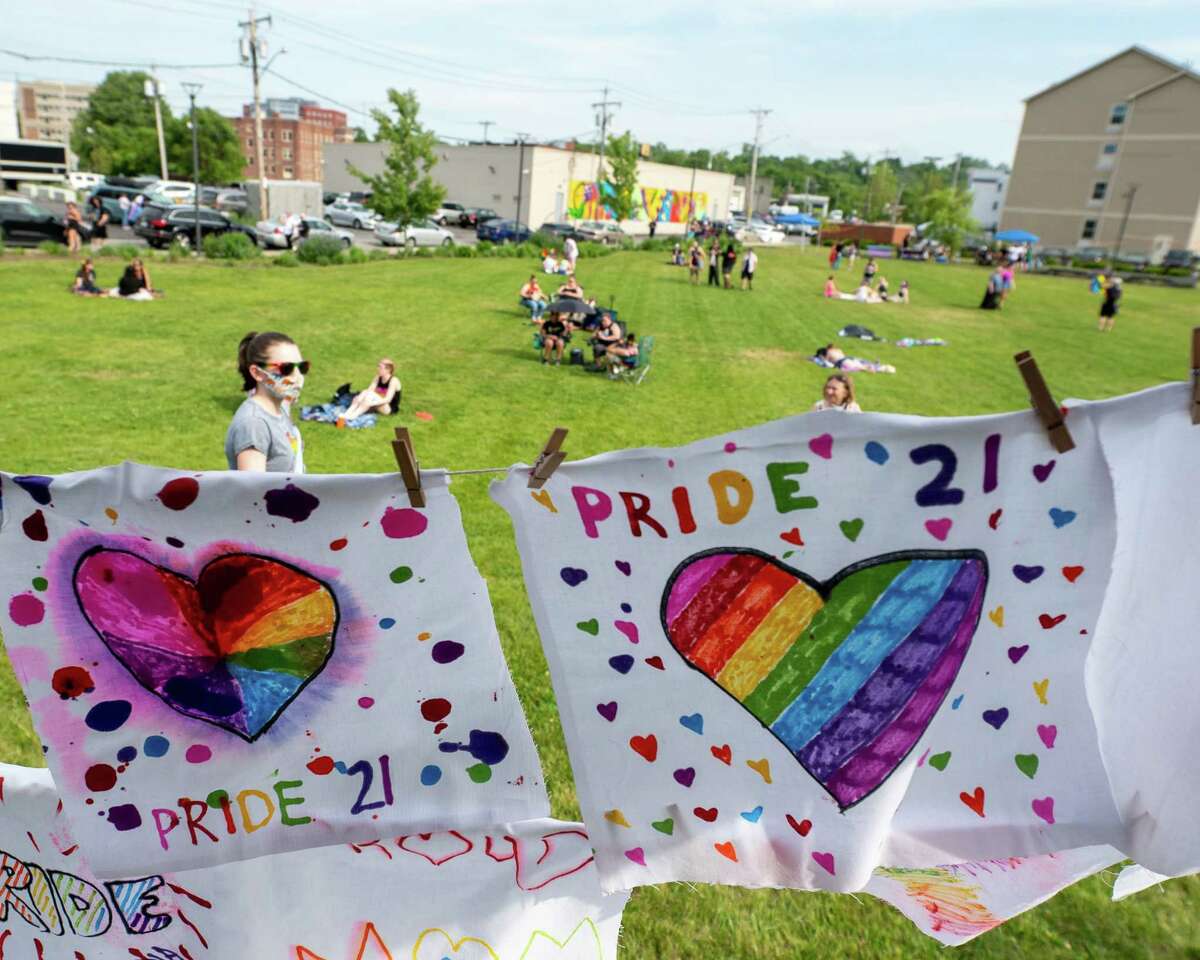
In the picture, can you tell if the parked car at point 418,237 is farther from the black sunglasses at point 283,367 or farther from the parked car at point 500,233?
the black sunglasses at point 283,367

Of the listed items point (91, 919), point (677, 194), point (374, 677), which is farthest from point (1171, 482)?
point (677, 194)

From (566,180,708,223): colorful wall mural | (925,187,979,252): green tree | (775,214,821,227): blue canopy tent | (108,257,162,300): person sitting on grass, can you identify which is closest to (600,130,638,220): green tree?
(566,180,708,223): colorful wall mural

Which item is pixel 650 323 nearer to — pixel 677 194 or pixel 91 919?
pixel 91 919

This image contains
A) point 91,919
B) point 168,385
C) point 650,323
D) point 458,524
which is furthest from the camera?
point 650,323

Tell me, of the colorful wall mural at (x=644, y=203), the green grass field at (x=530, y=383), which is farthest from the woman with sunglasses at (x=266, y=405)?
the colorful wall mural at (x=644, y=203)

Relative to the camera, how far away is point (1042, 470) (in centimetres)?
199

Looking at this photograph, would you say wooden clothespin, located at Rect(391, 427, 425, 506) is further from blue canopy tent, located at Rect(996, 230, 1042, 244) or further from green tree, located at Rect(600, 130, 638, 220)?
blue canopy tent, located at Rect(996, 230, 1042, 244)

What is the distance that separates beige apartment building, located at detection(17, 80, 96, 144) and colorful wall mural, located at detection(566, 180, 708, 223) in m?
134

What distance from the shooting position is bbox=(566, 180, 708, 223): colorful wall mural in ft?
194

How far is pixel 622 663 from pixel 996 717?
3.46 ft

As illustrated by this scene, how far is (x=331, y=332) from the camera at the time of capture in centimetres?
1661

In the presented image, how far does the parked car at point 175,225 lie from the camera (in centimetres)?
2756

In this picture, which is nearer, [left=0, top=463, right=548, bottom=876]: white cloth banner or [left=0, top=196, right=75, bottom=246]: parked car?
[left=0, top=463, right=548, bottom=876]: white cloth banner

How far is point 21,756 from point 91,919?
2115 mm
